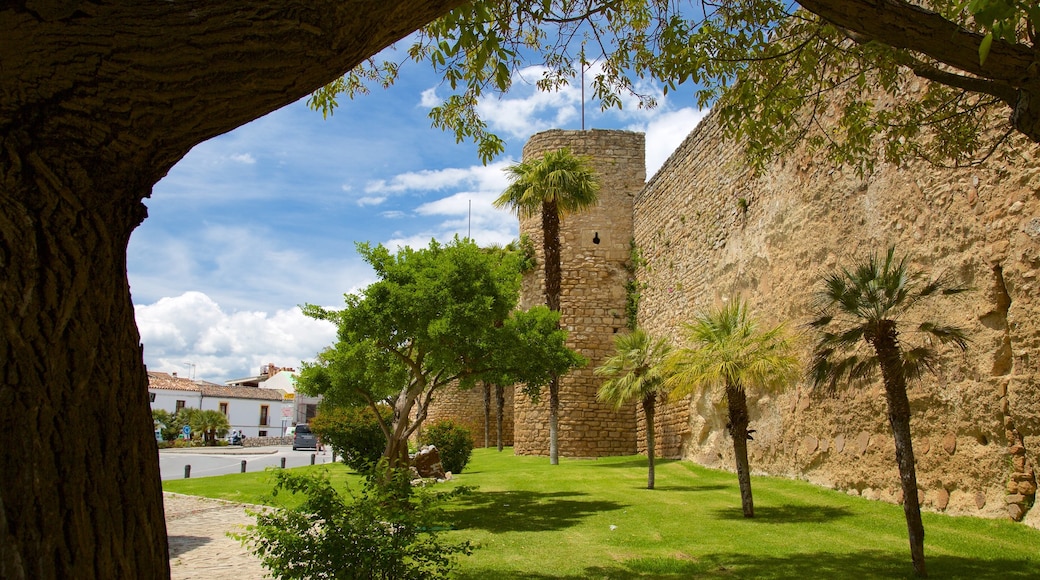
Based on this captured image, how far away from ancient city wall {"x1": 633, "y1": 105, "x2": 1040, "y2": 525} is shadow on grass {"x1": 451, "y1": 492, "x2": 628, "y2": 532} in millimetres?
3449

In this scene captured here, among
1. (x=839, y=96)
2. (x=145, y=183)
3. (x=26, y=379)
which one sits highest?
(x=839, y=96)

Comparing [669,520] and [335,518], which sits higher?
[335,518]

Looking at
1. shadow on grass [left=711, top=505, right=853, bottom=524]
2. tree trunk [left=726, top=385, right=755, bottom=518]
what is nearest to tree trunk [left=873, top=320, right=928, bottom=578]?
shadow on grass [left=711, top=505, right=853, bottom=524]

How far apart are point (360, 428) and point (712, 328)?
11.8 m

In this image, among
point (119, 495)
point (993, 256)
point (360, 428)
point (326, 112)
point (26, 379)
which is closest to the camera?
point (26, 379)

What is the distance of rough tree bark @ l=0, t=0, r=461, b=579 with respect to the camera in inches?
88.5

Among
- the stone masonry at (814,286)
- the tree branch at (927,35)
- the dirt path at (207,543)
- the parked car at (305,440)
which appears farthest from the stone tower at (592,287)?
the parked car at (305,440)

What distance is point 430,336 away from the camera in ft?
34.5

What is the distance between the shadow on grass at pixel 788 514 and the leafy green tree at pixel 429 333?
352 cm

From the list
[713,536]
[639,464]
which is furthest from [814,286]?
[639,464]

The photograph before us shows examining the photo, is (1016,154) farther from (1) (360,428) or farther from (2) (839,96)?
(1) (360,428)

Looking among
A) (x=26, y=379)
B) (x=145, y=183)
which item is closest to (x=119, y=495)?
(x=26, y=379)

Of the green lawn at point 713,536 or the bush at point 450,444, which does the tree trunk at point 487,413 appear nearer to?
the bush at point 450,444

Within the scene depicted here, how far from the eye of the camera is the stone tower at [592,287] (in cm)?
2122
